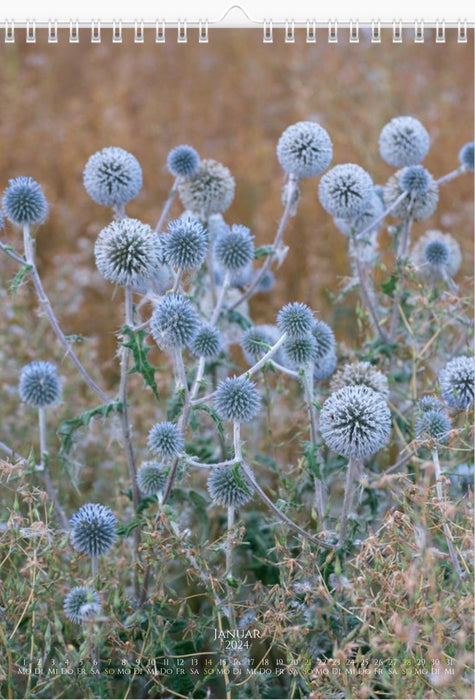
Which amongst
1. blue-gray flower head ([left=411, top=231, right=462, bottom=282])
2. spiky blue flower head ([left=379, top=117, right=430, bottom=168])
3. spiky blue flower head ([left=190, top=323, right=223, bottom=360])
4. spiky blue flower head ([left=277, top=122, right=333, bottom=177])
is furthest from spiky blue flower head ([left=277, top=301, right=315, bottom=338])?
spiky blue flower head ([left=379, top=117, right=430, bottom=168])

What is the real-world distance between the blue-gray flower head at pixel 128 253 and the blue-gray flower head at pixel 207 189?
0.57 metres

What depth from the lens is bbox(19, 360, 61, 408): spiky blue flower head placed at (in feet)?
7.61

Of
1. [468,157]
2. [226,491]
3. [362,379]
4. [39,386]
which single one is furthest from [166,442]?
[468,157]

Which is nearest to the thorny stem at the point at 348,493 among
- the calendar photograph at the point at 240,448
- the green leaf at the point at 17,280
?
the calendar photograph at the point at 240,448

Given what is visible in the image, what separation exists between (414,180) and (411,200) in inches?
2.5

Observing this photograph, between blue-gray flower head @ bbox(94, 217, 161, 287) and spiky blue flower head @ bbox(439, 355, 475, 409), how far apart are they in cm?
79

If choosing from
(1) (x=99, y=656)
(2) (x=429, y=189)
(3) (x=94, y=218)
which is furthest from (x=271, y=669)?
(3) (x=94, y=218)

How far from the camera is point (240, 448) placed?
1.85m

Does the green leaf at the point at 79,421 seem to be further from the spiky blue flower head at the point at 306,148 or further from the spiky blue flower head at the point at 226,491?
the spiky blue flower head at the point at 306,148

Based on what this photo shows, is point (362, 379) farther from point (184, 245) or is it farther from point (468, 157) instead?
point (468, 157)

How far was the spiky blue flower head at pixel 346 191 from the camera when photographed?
2396 millimetres

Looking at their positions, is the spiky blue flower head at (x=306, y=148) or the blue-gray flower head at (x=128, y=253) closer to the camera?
the blue-gray flower head at (x=128, y=253)

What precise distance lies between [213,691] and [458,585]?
0.77 meters

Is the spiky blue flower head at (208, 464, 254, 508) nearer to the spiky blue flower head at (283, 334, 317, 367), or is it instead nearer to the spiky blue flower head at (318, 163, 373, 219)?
the spiky blue flower head at (283, 334, 317, 367)
